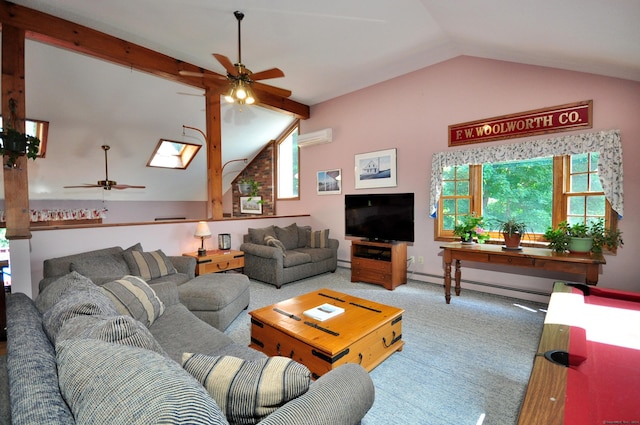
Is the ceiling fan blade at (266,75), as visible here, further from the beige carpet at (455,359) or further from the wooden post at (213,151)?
the beige carpet at (455,359)

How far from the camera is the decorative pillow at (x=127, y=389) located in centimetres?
62

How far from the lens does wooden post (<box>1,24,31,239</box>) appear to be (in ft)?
9.78

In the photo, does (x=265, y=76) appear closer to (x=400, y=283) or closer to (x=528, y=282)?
(x=400, y=283)

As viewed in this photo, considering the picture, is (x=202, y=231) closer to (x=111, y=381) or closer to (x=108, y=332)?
(x=108, y=332)

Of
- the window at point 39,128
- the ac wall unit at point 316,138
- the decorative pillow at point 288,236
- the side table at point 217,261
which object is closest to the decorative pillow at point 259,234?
the decorative pillow at point 288,236

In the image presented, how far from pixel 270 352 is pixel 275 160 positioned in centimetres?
536

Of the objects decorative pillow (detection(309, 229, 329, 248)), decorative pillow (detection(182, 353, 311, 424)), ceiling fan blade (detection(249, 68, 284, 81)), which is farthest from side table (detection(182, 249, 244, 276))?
decorative pillow (detection(182, 353, 311, 424))

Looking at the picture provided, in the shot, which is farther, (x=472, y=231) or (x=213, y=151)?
(x=213, y=151)

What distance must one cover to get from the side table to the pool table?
366 centimetres

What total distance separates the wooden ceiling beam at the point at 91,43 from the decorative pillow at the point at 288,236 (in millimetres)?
2588

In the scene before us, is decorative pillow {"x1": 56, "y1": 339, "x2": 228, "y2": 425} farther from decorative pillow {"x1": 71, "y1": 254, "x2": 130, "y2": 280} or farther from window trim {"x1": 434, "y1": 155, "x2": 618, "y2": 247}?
window trim {"x1": 434, "y1": 155, "x2": 618, "y2": 247}

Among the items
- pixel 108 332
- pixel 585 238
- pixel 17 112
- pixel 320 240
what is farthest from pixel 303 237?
pixel 108 332

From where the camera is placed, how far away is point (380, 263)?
437 centimetres

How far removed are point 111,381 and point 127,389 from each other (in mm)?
71
